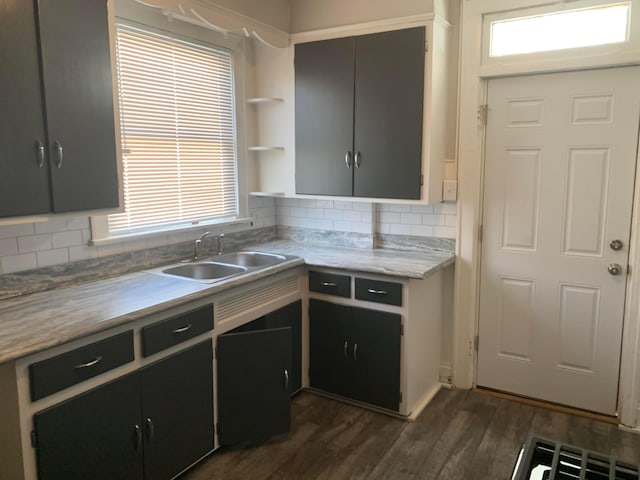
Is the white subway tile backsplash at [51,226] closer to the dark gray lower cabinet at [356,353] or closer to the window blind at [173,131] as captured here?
the window blind at [173,131]

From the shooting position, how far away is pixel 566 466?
3.80 feet

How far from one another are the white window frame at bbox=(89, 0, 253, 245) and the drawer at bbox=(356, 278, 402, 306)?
107cm

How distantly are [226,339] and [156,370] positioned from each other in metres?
0.44

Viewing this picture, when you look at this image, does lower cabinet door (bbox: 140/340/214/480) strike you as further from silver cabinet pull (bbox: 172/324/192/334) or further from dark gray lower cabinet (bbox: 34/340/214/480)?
silver cabinet pull (bbox: 172/324/192/334)

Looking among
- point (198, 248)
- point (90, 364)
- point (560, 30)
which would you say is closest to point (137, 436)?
point (90, 364)

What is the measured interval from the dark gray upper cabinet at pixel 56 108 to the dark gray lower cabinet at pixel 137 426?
803mm

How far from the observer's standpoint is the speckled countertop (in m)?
1.92

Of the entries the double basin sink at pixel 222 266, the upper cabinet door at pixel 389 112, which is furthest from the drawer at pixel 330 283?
the upper cabinet door at pixel 389 112

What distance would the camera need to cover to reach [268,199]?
3992mm

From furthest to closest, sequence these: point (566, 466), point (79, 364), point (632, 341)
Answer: point (632, 341) < point (79, 364) < point (566, 466)

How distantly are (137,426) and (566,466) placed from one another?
1751mm

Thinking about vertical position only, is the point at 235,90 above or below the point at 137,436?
above

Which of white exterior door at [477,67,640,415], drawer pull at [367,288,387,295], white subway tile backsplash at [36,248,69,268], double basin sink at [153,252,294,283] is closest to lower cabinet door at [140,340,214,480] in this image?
double basin sink at [153,252,294,283]

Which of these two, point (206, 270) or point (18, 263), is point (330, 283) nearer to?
point (206, 270)
